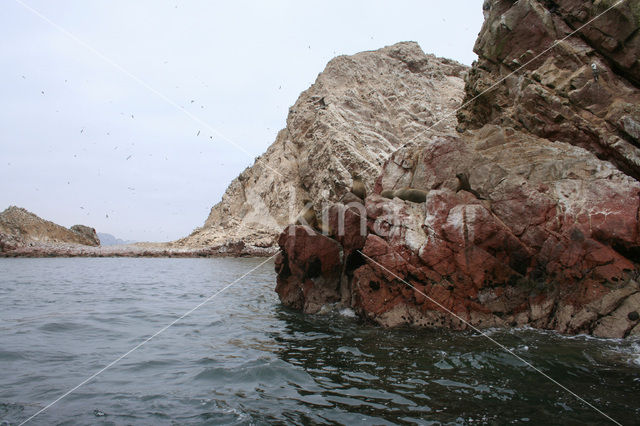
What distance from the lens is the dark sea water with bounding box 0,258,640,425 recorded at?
17.0 ft

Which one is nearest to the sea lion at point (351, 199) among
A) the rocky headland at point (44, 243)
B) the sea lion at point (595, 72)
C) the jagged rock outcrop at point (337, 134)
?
the sea lion at point (595, 72)

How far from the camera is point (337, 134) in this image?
41250 mm

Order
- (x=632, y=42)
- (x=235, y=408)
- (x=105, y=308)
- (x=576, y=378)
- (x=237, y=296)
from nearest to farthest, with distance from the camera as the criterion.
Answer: (x=235, y=408)
(x=576, y=378)
(x=632, y=42)
(x=105, y=308)
(x=237, y=296)

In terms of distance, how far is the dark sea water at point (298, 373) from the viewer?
5.19 metres

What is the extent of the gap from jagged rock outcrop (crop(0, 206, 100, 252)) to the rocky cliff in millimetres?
38805

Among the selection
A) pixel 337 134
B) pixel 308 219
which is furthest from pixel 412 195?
pixel 337 134

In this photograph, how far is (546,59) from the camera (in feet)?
44.2

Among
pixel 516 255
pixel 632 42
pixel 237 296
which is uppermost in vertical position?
pixel 632 42

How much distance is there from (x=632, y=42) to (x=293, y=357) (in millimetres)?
13431

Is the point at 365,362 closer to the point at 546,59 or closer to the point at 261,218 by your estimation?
the point at 546,59

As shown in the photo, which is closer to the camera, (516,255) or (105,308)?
(516,255)

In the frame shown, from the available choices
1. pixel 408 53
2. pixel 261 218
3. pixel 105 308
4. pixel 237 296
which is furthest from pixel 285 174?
pixel 105 308

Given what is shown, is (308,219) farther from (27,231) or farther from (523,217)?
(27,231)

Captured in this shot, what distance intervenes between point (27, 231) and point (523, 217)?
5224cm
